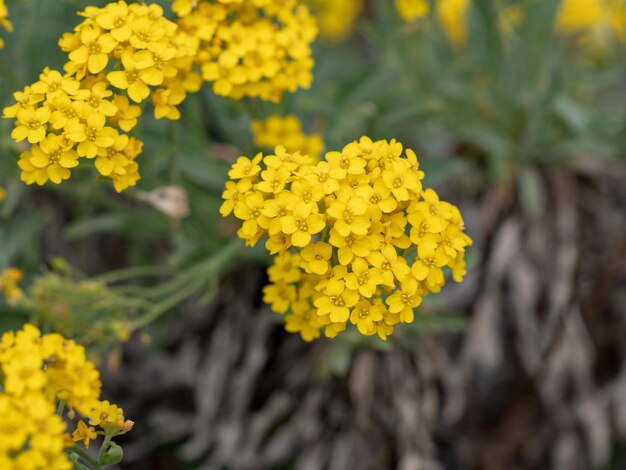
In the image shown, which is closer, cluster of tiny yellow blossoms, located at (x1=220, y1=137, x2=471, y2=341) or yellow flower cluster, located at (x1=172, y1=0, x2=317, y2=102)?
cluster of tiny yellow blossoms, located at (x1=220, y1=137, x2=471, y2=341)

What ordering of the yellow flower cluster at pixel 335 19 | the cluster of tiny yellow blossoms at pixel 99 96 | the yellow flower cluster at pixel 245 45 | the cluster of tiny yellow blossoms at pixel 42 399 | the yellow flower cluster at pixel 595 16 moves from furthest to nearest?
the yellow flower cluster at pixel 335 19 → the yellow flower cluster at pixel 595 16 → the yellow flower cluster at pixel 245 45 → the cluster of tiny yellow blossoms at pixel 99 96 → the cluster of tiny yellow blossoms at pixel 42 399

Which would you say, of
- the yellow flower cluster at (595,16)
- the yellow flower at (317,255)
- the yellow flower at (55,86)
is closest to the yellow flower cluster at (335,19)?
the yellow flower cluster at (595,16)

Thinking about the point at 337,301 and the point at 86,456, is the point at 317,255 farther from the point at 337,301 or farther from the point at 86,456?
the point at 86,456

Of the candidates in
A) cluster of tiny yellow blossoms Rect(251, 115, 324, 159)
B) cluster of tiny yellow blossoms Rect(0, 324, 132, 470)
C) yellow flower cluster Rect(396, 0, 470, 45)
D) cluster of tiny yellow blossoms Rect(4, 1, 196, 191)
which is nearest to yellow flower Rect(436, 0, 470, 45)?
yellow flower cluster Rect(396, 0, 470, 45)

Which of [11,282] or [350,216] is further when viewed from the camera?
[11,282]

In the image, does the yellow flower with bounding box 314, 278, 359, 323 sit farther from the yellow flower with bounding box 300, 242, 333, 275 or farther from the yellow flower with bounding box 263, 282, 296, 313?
the yellow flower with bounding box 263, 282, 296, 313

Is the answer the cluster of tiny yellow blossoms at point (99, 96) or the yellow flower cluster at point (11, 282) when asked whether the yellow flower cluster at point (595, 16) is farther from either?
the yellow flower cluster at point (11, 282)

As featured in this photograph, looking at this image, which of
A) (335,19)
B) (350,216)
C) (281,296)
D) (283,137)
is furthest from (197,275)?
(335,19)
